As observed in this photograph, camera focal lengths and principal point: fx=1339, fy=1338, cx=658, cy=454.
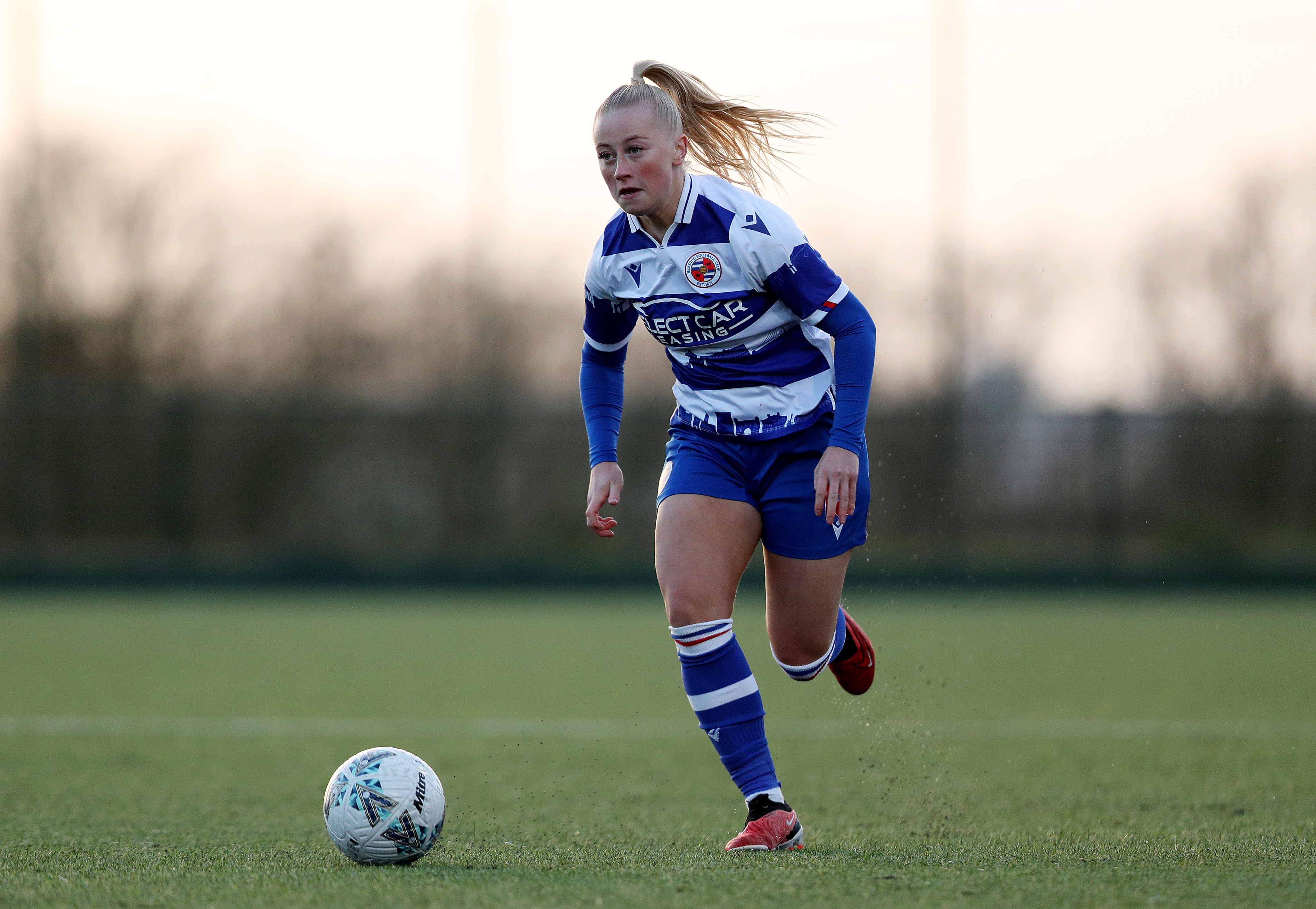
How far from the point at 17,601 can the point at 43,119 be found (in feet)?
22.5

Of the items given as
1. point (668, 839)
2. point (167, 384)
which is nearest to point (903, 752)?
point (668, 839)

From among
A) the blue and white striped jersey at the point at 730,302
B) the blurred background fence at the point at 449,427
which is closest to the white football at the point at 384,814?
the blue and white striped jersey at the point at 730,302

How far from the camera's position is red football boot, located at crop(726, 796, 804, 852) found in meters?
3.39

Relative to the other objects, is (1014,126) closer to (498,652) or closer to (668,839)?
(498,652)

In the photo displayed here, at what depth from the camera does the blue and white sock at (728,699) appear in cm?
357

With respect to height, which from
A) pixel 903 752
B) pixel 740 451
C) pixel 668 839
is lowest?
pixel 903 752

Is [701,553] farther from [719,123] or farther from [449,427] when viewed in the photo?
[449,427]

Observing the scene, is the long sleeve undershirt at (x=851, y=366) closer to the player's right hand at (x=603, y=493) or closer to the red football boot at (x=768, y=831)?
the player's right hand at (x=603, y=493)

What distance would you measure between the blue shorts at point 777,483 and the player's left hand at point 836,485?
8.6 inches

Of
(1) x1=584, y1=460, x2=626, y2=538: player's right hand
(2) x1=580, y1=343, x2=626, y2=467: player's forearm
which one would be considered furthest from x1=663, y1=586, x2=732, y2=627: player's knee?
(2) x1=580, y1=343, x2=626, y2=467: player's forearm

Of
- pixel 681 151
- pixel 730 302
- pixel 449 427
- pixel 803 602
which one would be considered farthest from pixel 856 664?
pixel 449 427

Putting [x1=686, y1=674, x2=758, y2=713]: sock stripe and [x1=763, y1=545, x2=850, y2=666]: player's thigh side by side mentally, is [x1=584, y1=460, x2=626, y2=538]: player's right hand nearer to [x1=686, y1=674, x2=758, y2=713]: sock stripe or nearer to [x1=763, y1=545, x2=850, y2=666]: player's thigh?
[x1=763, y1=545, x2=850, y2=666]: player's thigh

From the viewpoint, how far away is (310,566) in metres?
16.8

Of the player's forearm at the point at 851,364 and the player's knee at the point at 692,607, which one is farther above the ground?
the player's forearm at the point at 851,364
